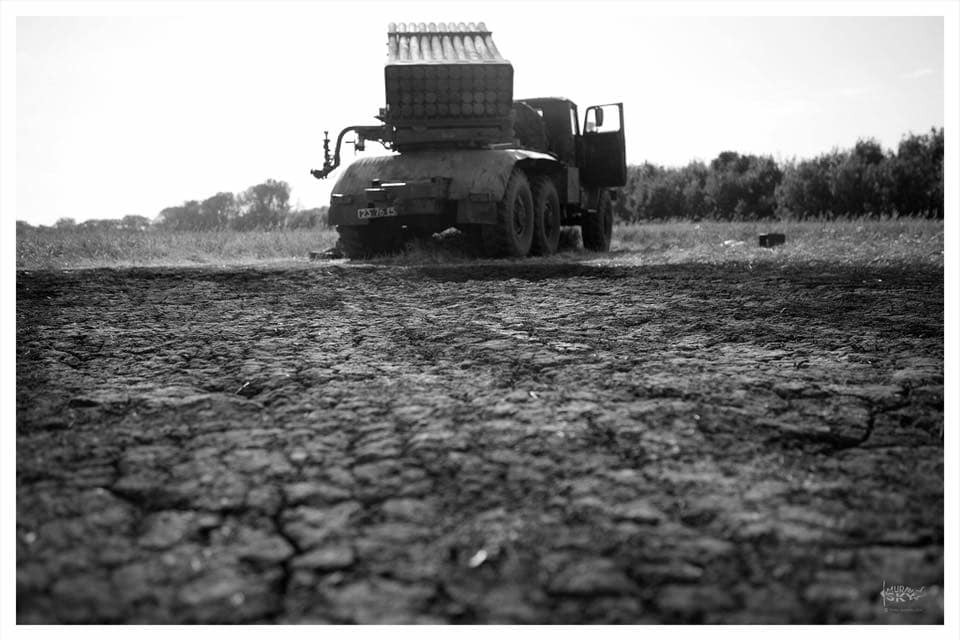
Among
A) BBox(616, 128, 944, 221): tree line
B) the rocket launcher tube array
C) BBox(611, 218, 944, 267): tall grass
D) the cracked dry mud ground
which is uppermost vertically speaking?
BBox(616, 128, 944, 221): tree line

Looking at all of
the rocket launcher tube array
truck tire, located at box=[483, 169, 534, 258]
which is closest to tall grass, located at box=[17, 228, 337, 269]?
the rocket launcher tube array

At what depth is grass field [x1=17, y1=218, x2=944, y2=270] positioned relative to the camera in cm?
888

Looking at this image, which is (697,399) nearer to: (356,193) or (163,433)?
(163,433)

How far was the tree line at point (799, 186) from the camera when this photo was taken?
1147 inches

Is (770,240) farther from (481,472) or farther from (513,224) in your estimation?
(481,472)

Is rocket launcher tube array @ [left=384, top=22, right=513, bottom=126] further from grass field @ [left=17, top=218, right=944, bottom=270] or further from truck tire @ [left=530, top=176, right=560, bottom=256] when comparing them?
grass field @ [left=17, top=218, right=944, bottom=270]

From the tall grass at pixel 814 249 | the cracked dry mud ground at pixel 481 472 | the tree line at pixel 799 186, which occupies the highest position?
the tree line at pixel 799 186

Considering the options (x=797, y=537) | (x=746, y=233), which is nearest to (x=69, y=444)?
(x=797, y=537)

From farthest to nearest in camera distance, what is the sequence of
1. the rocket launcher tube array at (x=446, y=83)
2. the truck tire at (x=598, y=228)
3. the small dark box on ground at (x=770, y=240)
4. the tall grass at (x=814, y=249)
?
the truck tire at (x=598, y=228)
the small dark box on ground at (x=770, y=240)
the rocket launcher tube array at (x=446, y=83)
the tall grass at (x=814, y=249)

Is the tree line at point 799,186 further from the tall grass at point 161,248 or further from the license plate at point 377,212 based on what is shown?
the license plate at point 377,212

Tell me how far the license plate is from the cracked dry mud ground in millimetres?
5468

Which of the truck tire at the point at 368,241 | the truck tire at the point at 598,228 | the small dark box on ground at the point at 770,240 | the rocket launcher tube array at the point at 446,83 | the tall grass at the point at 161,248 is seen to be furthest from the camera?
the truck tire at the point at 598,228

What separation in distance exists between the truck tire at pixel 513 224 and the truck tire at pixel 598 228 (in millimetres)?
3234

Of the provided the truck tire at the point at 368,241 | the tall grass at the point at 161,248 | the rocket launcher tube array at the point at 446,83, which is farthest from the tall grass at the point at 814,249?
the tall grass at the point at 161,248
